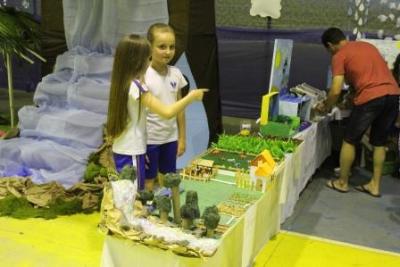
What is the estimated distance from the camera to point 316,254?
3.12 meters

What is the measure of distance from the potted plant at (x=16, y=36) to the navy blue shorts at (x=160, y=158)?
2734mm

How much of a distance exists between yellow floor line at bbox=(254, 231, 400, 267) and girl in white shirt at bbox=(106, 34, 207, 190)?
3.75 ft

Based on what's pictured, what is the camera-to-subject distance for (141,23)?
4203 millimetres

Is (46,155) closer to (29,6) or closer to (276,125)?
(276,125)

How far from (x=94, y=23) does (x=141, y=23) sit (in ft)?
1.68

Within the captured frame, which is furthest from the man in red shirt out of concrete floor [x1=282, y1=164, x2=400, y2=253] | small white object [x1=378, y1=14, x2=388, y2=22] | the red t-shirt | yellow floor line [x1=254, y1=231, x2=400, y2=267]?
small white object [x1=378, y1=14, x2=388, y2=22]

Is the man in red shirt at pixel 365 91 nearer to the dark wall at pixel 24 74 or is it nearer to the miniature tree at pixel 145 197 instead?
the miniature tree at pixel 145 197

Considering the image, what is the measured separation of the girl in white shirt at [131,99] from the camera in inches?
92.4

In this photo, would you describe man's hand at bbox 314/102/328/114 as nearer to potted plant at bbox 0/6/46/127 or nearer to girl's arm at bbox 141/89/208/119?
girl's arm at bbox 141/89/208/119

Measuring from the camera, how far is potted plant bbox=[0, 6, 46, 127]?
16.4 feet

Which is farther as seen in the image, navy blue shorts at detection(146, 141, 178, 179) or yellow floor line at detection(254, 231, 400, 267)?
yellow floor line at detection(254, 231, 400, 267)

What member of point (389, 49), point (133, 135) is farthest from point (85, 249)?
point (389, 49)

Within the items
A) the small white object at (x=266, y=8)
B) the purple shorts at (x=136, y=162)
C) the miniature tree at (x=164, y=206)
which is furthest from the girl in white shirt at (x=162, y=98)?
the small white object at (x=266, y=8)

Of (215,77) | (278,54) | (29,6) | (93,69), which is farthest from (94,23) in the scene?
(29,6)
